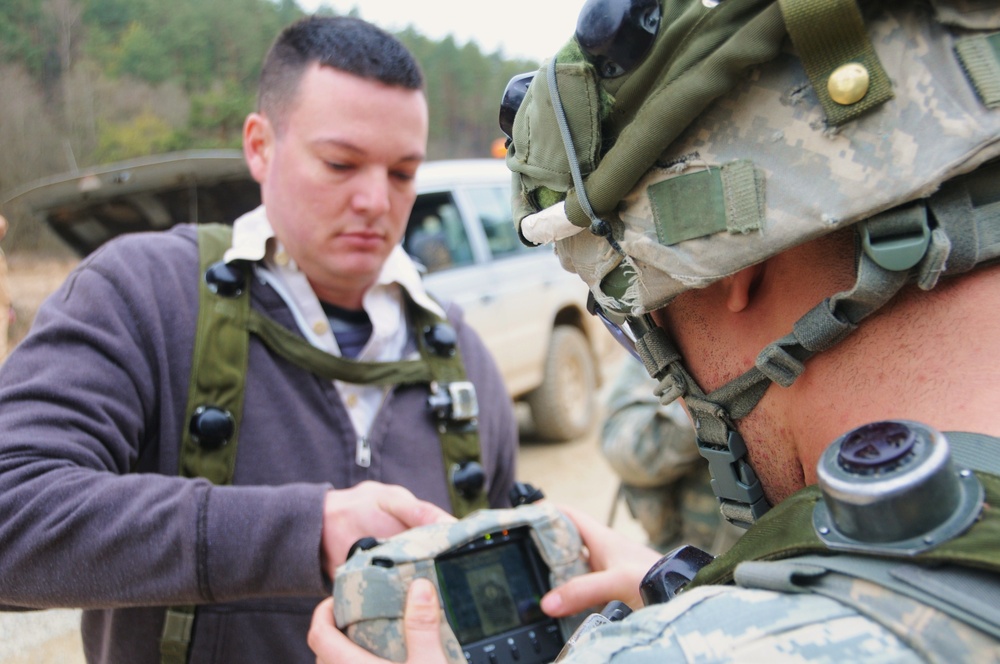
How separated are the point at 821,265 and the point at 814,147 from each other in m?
0.15

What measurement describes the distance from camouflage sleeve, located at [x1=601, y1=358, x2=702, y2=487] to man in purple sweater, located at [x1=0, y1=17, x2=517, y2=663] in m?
1.29

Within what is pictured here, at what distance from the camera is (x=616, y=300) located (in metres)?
1.12

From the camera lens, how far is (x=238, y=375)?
1874 mm

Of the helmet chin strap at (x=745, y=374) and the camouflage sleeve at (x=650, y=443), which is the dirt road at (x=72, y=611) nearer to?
the camouflage sleeve at (x=650, y=443)

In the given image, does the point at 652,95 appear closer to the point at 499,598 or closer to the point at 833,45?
the point at 833,45

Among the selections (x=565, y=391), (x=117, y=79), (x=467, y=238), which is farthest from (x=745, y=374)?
(x=117, y=79)

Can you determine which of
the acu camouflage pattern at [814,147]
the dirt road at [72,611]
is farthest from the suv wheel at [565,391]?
the acu camouflage pattern at [814,147]

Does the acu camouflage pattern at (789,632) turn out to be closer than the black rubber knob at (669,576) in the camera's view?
Yes

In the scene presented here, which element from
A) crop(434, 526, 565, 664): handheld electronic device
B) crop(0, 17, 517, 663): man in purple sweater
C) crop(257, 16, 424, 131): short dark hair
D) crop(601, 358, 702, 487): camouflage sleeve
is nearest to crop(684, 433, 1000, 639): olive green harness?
crop(434, 526, 565, 664): handheld electronic device

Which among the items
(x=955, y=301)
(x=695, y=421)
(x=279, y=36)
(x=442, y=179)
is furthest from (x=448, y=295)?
(x=955, y=301)

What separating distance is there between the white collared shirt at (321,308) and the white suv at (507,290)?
2.68 m

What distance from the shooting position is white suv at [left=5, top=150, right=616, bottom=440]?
4128 millimetres

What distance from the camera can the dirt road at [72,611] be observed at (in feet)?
9.86

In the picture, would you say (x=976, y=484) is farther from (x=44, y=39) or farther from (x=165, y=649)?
(x=44, y=39)
